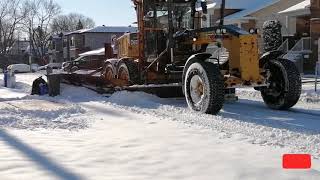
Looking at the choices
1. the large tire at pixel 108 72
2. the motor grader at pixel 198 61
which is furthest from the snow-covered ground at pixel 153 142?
the large tire at pixel 108 72

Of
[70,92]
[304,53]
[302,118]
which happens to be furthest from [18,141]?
[304,53]

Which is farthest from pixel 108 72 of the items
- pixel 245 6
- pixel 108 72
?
pixel 245 6

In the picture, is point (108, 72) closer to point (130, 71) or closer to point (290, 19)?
point (130, 71)

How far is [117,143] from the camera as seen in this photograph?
792cm

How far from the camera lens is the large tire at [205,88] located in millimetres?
10898

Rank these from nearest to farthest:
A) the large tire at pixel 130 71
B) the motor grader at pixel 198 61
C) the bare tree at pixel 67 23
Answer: the motor grader at pixel 198 61 < the large tire at pixel 130 71 < the bare tree at pixel 67 23

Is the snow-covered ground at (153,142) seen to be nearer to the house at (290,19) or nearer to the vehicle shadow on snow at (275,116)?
the vehicle shadow on snow at (275,116)

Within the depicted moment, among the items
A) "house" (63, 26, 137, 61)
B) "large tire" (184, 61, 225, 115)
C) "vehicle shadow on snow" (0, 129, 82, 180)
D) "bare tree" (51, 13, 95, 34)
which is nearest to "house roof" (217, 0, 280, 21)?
"large tire" (184, 61, 225, 115)

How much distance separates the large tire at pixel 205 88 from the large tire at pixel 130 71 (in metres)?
3.62

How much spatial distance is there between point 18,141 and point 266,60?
250 inches

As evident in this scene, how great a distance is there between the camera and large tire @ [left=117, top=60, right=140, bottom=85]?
15.3 m

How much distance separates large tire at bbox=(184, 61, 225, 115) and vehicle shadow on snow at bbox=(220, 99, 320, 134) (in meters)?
0.38

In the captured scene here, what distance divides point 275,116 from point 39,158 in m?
5.58

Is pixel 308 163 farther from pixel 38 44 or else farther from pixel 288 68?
pixel 38 44
